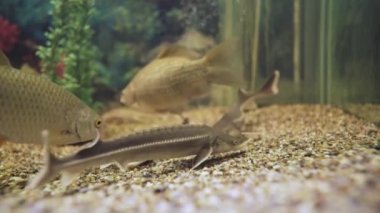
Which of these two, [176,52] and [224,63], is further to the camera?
[176,52]

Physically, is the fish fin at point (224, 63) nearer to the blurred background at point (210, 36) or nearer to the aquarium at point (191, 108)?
the aquarium at point (191, 108)

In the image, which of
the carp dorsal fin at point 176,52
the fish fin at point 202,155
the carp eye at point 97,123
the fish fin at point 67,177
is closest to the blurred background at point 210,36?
the carp dorsal fin at point 176,52

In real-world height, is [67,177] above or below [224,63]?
below

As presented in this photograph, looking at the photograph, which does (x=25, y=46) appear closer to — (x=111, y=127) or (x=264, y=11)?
(x=111, y=127)

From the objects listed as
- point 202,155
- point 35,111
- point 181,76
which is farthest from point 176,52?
point 35,111

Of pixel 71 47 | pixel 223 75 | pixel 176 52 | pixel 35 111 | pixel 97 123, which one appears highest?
pixel 71 47

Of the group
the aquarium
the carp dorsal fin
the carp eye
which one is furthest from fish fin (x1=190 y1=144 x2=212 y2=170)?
the carp dorsal fin

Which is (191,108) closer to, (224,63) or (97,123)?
(224,63)
